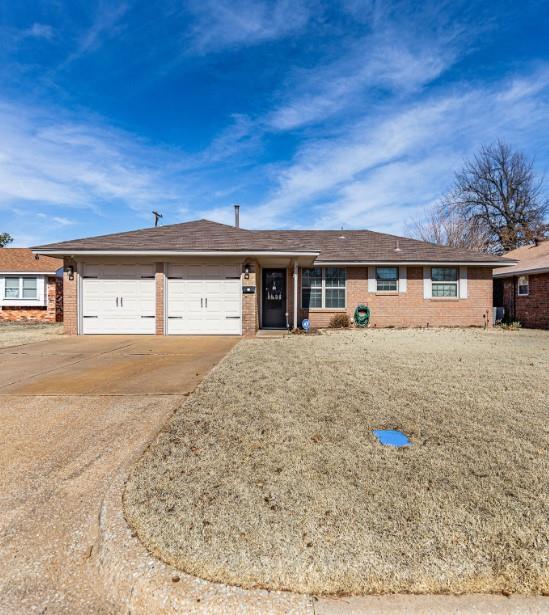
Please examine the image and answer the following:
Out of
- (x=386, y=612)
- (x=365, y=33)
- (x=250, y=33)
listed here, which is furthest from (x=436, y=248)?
(x=386, y=612)

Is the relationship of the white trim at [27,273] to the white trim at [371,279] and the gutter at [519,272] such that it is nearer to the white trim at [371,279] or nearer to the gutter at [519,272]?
the white trim at [371,279]

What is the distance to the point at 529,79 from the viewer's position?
461 inches

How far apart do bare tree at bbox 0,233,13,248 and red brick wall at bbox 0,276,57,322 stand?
2901 cm

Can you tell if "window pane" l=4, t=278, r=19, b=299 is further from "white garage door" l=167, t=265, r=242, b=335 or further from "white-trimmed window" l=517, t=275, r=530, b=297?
"white-trimmed window" l=517, t=275, r=530, b=297

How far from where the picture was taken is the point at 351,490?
2283 millimetres

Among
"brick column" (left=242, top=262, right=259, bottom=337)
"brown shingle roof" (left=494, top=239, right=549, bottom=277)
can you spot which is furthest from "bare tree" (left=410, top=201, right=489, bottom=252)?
"brick column" (left=242, top=262, right=259, bottom=337)

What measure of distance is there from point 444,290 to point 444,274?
653 mm

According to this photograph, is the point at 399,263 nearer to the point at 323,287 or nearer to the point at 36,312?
the point at 323,287

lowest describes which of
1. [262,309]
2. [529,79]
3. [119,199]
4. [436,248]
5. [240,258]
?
[262,309]

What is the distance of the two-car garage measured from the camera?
1120 cm

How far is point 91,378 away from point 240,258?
6500mm

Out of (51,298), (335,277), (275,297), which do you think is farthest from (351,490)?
(51,298)

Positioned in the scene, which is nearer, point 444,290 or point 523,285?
point 444,290

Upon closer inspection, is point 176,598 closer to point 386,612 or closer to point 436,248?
point 386,612
